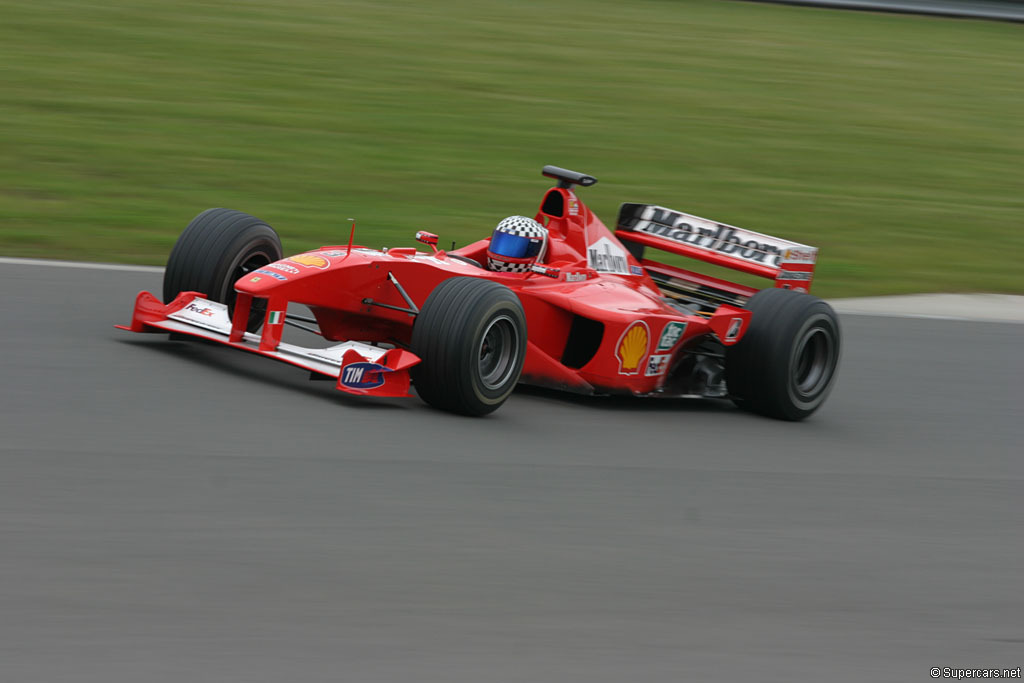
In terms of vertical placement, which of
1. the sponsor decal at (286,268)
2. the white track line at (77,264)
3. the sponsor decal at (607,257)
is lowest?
the white track line at (77,264)

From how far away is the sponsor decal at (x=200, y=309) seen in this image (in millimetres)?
6892

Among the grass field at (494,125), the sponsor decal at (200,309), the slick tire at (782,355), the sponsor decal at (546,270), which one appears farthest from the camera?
the grass field at (494,125)

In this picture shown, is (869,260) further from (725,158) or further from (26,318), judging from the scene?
(26,318)

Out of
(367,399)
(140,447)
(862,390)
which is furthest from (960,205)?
(140,447)

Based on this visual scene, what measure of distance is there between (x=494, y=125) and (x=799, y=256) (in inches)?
360

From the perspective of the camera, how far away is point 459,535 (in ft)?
16.4

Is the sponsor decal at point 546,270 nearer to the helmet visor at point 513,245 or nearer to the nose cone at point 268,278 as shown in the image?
the helmet visor at point 513,245

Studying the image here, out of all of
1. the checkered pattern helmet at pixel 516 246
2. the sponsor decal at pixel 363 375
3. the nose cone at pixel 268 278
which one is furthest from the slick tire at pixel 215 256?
the checkered pattern helmet at pixel 516 246

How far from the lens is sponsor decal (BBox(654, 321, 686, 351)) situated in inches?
296

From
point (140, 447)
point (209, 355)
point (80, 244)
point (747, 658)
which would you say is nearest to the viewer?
point (747, 658)

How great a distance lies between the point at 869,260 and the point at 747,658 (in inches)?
393

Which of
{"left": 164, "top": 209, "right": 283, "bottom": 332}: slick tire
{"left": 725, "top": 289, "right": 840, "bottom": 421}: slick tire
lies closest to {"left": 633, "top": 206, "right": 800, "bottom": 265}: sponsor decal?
{"left": 725, "top": 289, "right": 840, "bottom": 421}: slick tire

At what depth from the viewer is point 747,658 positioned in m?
4.20

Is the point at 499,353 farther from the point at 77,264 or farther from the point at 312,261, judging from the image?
the point at 77,264
